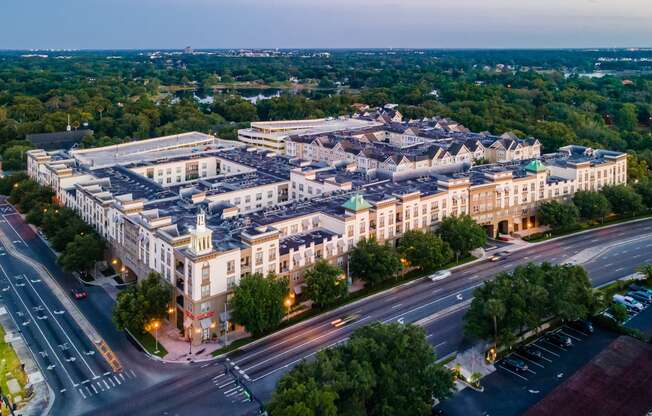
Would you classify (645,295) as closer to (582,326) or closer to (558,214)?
(582,326)

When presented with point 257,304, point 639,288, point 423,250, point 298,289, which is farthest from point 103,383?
point 639,288

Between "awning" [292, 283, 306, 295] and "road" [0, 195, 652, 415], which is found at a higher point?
"awning" [292, 283, 306, 295]

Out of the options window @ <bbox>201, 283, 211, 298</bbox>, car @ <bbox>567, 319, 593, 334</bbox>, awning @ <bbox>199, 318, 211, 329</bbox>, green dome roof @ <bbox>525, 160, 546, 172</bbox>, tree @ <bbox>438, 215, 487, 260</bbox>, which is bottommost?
car @ <bbox>567, 319, 593, 334</bbox>

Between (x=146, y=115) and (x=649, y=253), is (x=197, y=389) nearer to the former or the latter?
(x=649, y=253)

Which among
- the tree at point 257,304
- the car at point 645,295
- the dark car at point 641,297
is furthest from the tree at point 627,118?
the tree at point 257,304

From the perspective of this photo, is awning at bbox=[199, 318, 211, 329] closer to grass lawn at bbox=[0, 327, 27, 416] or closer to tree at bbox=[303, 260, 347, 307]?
tree at bbox=[303, 260, 347, 307]

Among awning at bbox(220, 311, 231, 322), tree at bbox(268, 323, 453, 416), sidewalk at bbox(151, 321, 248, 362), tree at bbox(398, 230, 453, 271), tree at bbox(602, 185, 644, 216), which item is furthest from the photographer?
tree at bbox(602, 185, 644, 216)

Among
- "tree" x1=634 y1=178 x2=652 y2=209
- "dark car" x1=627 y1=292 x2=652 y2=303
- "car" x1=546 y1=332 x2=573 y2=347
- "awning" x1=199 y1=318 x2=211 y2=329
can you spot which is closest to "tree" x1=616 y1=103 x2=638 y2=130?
"tree" x1=634 y1=178 x2=652 y2=209

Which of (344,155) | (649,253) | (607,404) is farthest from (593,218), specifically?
(607,404)
